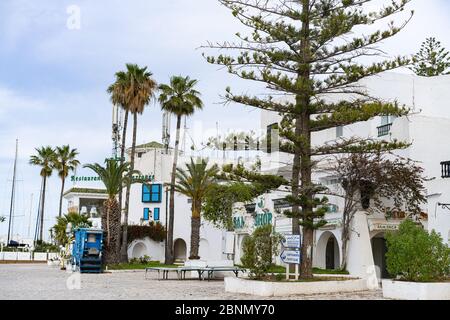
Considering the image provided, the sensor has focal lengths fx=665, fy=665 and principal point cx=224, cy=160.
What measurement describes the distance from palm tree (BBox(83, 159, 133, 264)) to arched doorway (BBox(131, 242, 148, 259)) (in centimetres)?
1189

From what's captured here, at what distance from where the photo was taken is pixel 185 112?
142ft

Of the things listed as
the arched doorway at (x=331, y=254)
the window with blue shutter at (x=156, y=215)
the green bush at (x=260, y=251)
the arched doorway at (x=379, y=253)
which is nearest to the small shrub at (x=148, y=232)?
the window with blue shutter at (x=156, y=215)

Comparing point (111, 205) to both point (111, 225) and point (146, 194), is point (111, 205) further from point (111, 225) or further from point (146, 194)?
point (146, 194)

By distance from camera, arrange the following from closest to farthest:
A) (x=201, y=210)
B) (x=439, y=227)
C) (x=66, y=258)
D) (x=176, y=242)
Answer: (x=439, y=227), (x=201, y=210), (x=66, y=258), (x=176, y=242)

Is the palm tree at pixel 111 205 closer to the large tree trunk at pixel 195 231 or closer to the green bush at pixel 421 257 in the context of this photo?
the large tree trunk at pixel 195 231

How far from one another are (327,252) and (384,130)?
275 inches

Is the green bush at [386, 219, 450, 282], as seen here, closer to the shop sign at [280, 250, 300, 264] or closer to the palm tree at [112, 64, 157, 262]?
the shop sign at [280, 250, 300, 264]

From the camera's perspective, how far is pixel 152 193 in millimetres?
53438

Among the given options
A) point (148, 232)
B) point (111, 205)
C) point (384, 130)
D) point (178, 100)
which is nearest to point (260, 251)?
point (384, 130)

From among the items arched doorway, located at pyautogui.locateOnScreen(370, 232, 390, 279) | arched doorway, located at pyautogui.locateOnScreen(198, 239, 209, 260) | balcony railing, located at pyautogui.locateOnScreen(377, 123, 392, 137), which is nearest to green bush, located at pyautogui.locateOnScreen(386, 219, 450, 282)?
balcony railing, located at pyautogui.locateOnScreen(377, 123, 392, 137)

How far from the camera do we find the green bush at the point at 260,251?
1911cm
